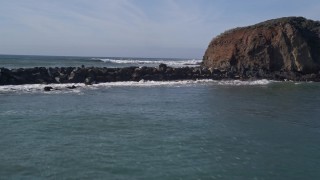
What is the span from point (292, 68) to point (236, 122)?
2914 cm

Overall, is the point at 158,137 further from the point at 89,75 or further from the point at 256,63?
the point at 256,63

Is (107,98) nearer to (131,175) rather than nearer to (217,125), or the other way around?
(217,125)

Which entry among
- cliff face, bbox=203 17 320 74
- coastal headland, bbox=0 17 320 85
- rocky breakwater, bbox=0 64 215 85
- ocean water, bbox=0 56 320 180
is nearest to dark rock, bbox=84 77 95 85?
rocky breakwater, bbox=0 64 215 85

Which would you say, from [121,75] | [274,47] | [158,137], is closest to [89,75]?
[121,75]

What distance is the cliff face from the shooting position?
45.4 meters

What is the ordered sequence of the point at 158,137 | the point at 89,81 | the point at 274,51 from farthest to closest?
the point at 274,51 < the point at 89,81 < the point at 158,137

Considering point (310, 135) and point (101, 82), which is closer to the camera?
point (310, 135)

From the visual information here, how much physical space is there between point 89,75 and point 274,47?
827 inches

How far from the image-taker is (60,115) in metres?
20.4

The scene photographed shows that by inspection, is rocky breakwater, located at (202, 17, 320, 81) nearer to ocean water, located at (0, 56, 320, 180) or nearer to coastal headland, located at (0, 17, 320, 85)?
coastal headland, located at (0, 17, 320, 85)

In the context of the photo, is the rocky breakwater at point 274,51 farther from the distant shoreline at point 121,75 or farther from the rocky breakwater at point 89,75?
the rocky breakwater at point 89,75

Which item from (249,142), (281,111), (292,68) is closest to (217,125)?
(249,142)

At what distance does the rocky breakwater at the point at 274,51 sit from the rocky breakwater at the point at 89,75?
190 inches

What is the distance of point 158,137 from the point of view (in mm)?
15750
